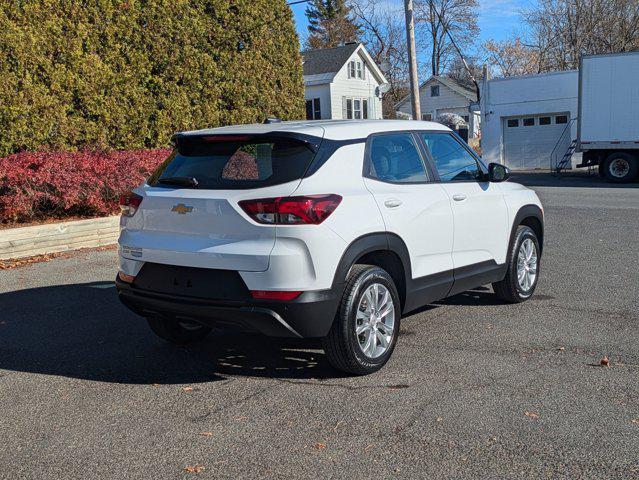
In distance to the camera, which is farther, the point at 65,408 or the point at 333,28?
the point at 333,28

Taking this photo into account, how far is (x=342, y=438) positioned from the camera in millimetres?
3910

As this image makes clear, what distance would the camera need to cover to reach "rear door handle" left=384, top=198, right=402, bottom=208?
5.02 meters

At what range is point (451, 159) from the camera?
20.0ft

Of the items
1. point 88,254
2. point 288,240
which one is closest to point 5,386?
point 288,240

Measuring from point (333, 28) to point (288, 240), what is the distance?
75117 mm

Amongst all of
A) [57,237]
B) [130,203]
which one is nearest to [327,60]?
[57,237]

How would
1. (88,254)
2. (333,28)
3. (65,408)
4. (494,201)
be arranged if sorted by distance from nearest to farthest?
(65,408)
(494,201)
(88,254)
(333,28)

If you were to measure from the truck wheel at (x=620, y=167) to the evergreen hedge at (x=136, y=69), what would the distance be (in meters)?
11.9

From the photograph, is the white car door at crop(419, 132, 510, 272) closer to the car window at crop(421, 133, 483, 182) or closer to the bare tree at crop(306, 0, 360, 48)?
the car window at crop(421, 133, 483, 182)

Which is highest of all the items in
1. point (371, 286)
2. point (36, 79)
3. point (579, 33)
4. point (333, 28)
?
point (333, 28)

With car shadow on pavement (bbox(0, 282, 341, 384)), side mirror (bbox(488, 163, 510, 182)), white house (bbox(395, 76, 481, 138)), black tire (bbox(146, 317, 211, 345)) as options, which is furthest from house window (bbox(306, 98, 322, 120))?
black tire (bbox(146, 317, 211, 345))

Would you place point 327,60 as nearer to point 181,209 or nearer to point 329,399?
point 181,209

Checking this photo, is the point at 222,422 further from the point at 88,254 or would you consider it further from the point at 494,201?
the point at 88,254

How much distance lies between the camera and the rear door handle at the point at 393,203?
502 centimetres
